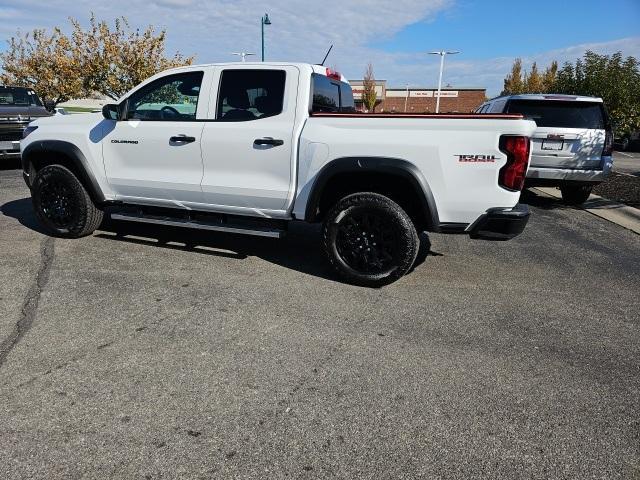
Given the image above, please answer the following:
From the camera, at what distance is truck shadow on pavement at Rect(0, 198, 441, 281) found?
5.13 metres

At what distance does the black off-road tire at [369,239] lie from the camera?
4188mm

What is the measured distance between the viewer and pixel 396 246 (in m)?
4.25

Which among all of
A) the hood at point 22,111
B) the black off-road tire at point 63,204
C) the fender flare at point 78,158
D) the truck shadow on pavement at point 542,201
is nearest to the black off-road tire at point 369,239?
the fender flare at point 78,158

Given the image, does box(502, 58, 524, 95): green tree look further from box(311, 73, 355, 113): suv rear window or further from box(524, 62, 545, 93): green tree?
box(311, 73, 355, 113): suv rear window

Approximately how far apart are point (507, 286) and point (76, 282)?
13.2 feet

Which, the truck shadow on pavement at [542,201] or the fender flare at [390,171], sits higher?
the fender flare at [390,171]

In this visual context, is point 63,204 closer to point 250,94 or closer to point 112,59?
point 250,94

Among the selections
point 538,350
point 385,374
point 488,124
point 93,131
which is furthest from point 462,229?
point 93,131

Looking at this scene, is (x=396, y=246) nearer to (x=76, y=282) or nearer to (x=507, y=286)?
(x=507, y=286)

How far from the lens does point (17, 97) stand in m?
12.6

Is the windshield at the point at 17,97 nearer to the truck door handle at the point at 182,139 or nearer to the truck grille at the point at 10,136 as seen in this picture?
the truck grille at the point at 10,136

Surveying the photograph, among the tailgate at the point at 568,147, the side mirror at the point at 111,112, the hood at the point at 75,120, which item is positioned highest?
the side mirror at the point at 111,112

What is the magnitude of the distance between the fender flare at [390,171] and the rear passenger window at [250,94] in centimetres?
80

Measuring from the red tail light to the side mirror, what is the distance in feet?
12.7
